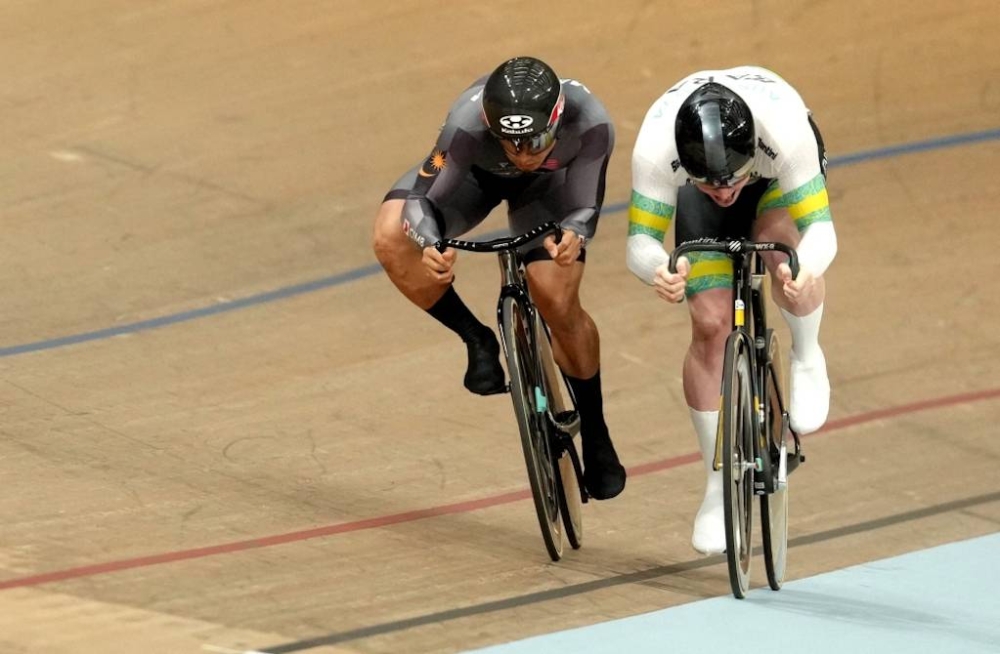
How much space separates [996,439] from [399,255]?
187 cm

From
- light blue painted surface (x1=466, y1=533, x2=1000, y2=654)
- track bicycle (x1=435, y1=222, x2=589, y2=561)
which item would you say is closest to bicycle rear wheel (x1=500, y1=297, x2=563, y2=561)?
track bicycle (x1=435, y1=222, x2=589, y2=561)

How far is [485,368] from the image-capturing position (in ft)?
14.5

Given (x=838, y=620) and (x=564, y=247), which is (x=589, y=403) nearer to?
(x=564, y=247)

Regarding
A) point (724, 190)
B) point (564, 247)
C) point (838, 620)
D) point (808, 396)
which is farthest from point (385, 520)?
point (724, 190)

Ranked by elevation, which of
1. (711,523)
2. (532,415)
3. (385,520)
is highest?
(532,415)

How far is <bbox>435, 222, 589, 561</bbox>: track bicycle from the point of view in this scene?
4.16 metres

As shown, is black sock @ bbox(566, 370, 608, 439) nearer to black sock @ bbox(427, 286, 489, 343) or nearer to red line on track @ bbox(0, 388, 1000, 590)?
black sock @ bbox(427, 286, 489, 343)

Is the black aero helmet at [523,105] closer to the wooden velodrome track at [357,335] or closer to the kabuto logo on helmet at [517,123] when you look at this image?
the kabuto logo on helmet at [517,123]

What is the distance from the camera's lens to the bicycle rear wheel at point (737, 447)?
387 centimetres

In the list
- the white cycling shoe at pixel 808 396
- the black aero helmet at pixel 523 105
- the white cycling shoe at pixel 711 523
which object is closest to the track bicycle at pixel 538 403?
the black aero helmet at pixel 523 105

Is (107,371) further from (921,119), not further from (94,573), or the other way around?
(921,119)

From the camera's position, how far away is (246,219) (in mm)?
6848

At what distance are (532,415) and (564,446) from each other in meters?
0.17

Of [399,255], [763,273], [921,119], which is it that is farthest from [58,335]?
[921,119]
